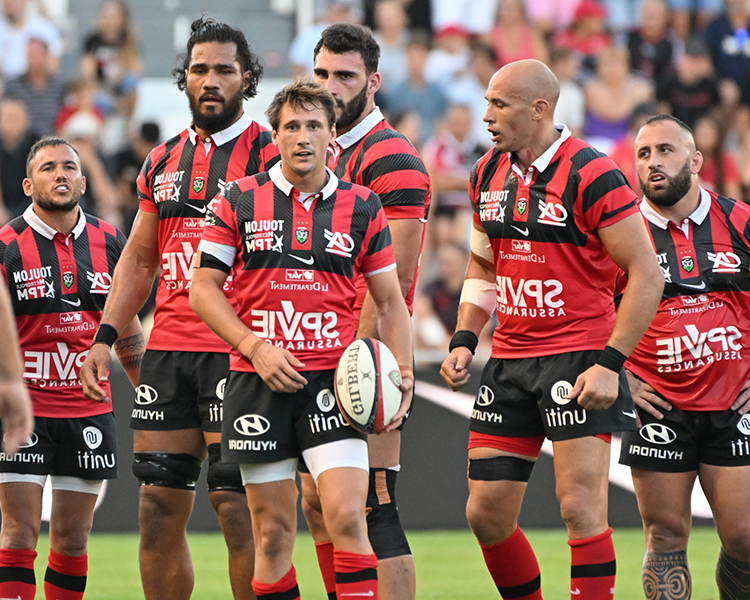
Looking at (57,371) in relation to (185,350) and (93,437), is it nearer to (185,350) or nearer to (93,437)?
(93,437)

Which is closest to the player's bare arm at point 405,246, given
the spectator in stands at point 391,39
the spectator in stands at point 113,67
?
the spectator in stands at point 391,39

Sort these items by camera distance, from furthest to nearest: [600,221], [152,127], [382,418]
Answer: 1. [152,127]
2. [600,221]
3. [382,418]

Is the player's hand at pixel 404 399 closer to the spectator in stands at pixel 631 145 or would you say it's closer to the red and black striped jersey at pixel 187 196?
the red and black striped jersey at pixel 187 196

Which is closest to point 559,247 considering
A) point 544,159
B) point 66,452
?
point 544,159

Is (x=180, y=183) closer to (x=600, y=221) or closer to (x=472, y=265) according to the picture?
(x=472, y=265)

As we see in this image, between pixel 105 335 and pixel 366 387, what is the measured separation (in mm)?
1553

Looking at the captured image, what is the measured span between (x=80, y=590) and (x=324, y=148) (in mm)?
2477

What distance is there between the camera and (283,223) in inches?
168

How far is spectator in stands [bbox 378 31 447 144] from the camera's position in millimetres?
12328

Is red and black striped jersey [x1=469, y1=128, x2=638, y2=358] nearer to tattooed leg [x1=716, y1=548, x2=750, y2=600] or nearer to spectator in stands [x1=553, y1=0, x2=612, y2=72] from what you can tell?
tattooed leg [x1=716, y1=548, x2=750, y2=600]

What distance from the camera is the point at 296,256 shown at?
424 centimetres

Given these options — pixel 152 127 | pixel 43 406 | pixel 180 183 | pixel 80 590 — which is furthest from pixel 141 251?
pixel 152 127

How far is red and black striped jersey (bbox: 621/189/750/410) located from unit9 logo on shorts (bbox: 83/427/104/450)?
8.74 feet

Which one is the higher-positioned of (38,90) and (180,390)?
(38,90)
